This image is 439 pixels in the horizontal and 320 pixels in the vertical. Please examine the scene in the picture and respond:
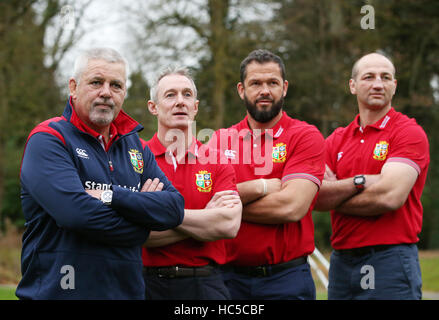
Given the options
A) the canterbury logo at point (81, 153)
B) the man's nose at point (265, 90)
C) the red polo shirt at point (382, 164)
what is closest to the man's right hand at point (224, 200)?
the man's nose at point (265, 90)

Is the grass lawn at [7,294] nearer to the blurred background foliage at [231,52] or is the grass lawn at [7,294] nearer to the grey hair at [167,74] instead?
the blurred background foliage at [231,52]

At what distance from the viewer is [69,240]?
322 centimetres

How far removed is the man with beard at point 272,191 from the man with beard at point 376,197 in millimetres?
430

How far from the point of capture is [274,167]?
14.8 feet

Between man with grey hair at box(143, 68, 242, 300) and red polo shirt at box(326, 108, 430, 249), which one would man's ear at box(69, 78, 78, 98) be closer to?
man with grey hair at box(143, 68, 242, 300)

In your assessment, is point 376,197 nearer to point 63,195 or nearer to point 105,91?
point 105,91

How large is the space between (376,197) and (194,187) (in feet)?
5.12

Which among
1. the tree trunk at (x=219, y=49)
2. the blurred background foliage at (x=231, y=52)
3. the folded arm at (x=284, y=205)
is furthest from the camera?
the tree trunk at (x=219, y=49)

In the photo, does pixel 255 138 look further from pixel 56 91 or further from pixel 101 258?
pixel 56 91

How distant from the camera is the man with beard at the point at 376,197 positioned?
4434 millimetres

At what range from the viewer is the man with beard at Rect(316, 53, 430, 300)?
4.43 meters

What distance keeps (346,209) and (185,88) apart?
1770mm

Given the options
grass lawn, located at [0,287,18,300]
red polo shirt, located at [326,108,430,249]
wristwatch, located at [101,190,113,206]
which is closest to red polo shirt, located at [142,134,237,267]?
wristwatch, located at [101,190,113,206]

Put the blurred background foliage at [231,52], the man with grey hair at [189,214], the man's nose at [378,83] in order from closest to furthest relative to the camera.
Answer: the man with grey hair at [189,214], the man's nose at [378,83], the blurred background foliage at [231,52]
